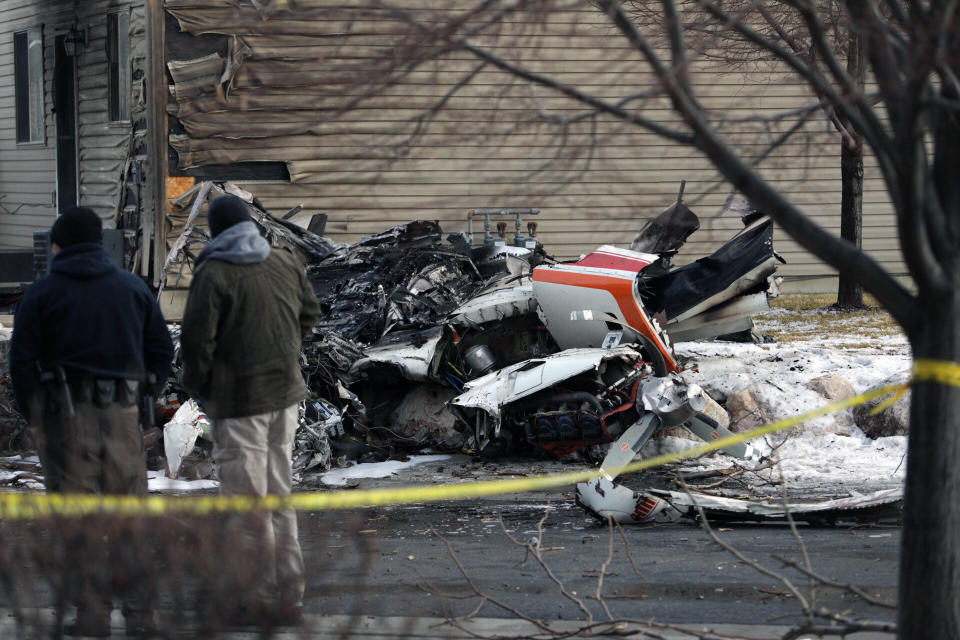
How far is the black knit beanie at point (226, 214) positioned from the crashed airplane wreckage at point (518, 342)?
11.6ft

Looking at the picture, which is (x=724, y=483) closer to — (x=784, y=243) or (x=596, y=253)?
(x=596, y=253)

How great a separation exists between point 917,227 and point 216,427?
2970 mm

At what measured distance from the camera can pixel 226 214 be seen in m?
4.81

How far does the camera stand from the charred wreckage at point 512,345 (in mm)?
8125

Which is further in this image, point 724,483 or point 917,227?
point 724,483

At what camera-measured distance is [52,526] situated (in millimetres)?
2662

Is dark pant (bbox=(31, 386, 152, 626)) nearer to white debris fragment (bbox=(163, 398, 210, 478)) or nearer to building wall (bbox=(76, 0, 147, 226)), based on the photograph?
white debris fragment (bbox=(163, 398, 210, 478))

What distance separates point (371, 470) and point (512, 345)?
5.80 ft

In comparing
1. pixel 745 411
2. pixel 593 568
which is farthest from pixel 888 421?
pixel 593 568

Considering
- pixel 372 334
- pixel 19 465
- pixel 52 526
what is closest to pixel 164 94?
pixel 372 334

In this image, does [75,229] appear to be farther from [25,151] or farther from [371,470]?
[25,151]

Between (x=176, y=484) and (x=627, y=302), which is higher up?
(x=627, y=302)

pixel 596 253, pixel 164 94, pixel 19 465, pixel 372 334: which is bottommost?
pixel 19 465

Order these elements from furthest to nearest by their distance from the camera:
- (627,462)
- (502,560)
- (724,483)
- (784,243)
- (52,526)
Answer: (784,243), (724,483), (627,462), (502,560), (52,526)
